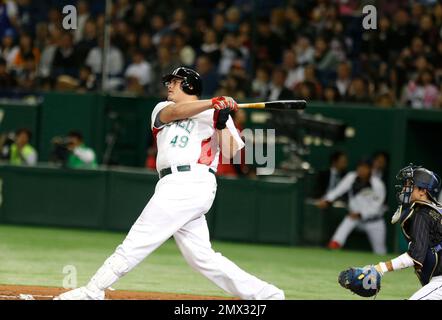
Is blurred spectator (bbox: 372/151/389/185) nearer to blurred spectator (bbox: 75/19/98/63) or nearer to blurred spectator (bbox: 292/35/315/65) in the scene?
blurred spectator (bbox: 292/35/315/65)

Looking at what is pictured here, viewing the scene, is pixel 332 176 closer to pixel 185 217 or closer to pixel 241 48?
pixel 241 48

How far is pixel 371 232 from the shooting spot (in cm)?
1493

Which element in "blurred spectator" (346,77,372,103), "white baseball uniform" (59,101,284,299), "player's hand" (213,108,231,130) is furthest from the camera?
"blurred spectator" (346,77,372,103)

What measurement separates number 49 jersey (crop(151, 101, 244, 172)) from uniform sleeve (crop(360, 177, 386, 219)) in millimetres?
7061

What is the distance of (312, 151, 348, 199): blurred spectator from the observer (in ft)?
50.5

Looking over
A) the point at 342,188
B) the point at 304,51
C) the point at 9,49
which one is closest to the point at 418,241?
the point at 342,188

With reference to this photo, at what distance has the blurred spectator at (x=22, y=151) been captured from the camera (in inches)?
636

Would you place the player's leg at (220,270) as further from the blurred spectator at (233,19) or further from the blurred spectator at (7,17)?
the blurred spectator at (7,17)

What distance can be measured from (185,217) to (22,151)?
8956 mm

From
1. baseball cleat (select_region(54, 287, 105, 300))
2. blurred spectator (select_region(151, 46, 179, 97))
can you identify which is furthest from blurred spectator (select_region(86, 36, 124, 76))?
baseball cleat (select_region(54, 287, 105, 300))

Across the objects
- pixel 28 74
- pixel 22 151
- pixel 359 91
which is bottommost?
pixel 22 151

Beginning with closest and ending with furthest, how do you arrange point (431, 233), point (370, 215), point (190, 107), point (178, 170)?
point (431, 233)
point (190, 107)
point (178, 170)
point (370, 215)

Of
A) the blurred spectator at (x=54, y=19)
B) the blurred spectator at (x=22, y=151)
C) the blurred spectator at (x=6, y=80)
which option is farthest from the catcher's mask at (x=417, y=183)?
the blurred spectator at (x=6, y=80)
